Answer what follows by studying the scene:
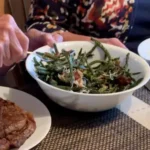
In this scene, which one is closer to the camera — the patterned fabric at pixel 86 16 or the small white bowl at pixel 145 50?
the small white bowl at pixel 145 50

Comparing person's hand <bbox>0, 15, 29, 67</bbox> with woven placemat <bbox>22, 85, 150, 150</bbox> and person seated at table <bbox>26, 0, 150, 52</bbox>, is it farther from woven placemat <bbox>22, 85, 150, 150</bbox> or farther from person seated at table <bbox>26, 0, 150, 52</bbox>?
person seated at table <bbox>26, 0, 150, 52</bbox>

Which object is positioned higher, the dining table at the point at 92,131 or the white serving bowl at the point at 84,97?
the white serving bowl at the point at 84,97

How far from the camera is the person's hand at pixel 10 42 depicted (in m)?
0.74

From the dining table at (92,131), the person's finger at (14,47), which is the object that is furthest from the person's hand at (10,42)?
the dining table at (92,131)

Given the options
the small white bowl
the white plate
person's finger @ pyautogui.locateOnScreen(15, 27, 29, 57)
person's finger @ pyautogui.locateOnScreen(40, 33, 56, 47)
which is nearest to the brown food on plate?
the white plate

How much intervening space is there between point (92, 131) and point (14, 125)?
16 cm

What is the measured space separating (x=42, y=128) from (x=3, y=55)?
0.17m

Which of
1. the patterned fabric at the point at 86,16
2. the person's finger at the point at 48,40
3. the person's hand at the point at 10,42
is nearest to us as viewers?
the person's hand at the point at 10,42

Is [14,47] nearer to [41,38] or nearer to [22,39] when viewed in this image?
[22,39]

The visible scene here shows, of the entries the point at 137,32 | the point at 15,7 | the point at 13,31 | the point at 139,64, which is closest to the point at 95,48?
the point at 139,64

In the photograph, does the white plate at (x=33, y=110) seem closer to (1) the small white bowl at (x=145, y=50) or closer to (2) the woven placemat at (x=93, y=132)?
(2) the woven placemat at (x=93, y=132)

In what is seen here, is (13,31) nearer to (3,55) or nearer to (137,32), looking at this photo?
(3,55)

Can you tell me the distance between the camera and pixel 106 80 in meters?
0.80

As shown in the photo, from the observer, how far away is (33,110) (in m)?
0.75
